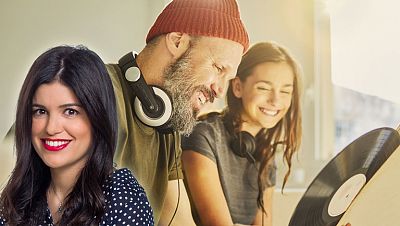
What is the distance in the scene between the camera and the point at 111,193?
3.85 ft

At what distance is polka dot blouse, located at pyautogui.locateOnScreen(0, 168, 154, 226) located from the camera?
1.14 meters

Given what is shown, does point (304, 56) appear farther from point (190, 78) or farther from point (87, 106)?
point (87, 106)

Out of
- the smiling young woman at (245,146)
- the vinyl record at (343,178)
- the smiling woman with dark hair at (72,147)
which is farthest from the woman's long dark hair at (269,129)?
the smiling woman with dark hair at (72,147)

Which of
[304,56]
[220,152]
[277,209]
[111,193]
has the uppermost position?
[304,56]

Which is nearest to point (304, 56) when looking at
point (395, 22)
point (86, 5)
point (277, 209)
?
point (395, 22)

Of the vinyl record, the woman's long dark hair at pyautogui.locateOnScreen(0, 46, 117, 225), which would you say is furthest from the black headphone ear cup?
the woman's long dark hair at pyautogui.locateOnScreen(0, 46, 117, 225)

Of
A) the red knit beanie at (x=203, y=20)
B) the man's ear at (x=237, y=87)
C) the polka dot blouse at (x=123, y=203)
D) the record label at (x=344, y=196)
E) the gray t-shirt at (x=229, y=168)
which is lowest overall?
the record label at (x=344, y=196)

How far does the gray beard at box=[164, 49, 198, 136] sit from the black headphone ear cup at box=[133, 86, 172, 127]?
18 millimetres

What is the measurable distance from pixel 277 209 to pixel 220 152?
26cm

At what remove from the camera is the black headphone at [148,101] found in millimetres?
1863

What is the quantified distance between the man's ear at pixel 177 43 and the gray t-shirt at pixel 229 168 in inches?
9.1

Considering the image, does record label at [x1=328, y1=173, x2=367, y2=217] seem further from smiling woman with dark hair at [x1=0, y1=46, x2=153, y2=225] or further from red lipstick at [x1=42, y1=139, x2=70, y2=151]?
red lipstick at [x1=42, y1=139, x2=70, y2=151]

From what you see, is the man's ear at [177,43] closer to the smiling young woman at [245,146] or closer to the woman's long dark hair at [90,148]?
the smiling young woman at [245,146]

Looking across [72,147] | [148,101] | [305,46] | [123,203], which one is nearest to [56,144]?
[72,147]
